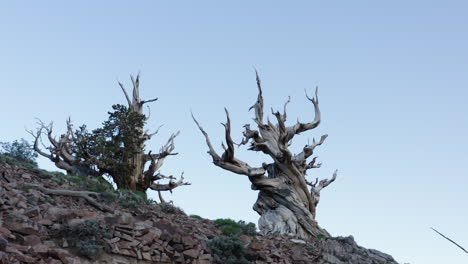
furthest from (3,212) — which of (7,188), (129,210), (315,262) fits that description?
(315,262)

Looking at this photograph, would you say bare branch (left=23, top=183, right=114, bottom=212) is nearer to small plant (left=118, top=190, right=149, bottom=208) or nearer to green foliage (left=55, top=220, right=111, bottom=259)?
small plant (left=118, top=190, right=149, bottom=208)

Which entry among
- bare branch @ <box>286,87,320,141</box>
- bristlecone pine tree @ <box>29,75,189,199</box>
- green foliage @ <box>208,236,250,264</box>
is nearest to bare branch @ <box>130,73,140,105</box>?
bristlecone pine tree @ <box>29,75,189,199</box>

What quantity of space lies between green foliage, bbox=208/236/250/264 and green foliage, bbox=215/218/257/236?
1249mm

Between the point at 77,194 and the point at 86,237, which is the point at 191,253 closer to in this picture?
the point at 86,237

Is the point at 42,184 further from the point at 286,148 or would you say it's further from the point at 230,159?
the point at 286,148

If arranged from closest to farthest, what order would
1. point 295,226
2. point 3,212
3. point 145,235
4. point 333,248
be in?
point 3,212, point 145,235, point 333,248, point 295,226

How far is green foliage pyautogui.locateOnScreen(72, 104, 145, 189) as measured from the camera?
67.6 ft

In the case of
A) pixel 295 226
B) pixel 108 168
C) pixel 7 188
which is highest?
pixel 108 168

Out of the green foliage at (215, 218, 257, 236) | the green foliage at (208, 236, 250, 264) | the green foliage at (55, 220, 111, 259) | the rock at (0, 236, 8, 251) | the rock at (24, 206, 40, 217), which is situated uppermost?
the green foliage at (215, 218, 257, 236)

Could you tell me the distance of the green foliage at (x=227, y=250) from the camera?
12289 millimetres

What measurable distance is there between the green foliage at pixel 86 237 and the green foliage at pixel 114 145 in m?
9.72

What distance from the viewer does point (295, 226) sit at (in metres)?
18.7

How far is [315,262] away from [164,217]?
164 inches

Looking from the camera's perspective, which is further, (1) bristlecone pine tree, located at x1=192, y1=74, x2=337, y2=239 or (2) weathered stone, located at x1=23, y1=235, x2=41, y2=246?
(1) bristlecone pine tree, located at x1=192, y1=74, x2=337, y2=239
